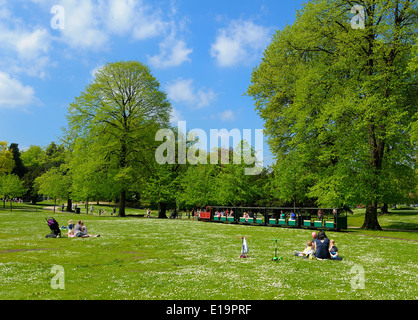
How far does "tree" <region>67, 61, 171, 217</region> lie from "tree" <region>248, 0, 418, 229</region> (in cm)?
2444

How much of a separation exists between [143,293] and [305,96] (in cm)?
3148

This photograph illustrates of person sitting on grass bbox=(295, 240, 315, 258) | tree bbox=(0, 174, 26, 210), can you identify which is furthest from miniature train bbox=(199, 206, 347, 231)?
tree bbox=(0, 174, 26, 210)

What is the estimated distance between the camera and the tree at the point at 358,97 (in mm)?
31719

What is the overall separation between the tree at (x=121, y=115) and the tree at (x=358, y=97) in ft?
80.2

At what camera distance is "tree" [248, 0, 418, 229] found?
3172 cm

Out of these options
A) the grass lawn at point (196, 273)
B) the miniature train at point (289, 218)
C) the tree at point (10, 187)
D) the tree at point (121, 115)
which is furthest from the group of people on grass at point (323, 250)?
the tree at point (10, 187)

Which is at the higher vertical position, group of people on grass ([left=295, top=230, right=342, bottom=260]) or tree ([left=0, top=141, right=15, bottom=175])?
tree ([left=0, top=141, right=15, bottom=175])

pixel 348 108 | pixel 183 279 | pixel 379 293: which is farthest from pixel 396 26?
pixel 183 279

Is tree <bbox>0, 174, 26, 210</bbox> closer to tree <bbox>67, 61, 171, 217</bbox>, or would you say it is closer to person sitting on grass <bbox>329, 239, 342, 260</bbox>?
tree <bbox>67, 61, 171, 217</bbox>

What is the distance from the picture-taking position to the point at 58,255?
15680 mm

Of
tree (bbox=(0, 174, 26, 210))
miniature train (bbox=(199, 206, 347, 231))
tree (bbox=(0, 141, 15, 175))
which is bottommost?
miniature train (bbox=(199, 206, 347, 231))

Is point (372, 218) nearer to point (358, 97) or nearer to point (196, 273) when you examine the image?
point (358, 97)

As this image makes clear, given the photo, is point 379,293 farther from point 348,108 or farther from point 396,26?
point 396,26

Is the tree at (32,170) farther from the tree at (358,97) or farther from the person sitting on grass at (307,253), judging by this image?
the person sitting on grass at (307,253)
